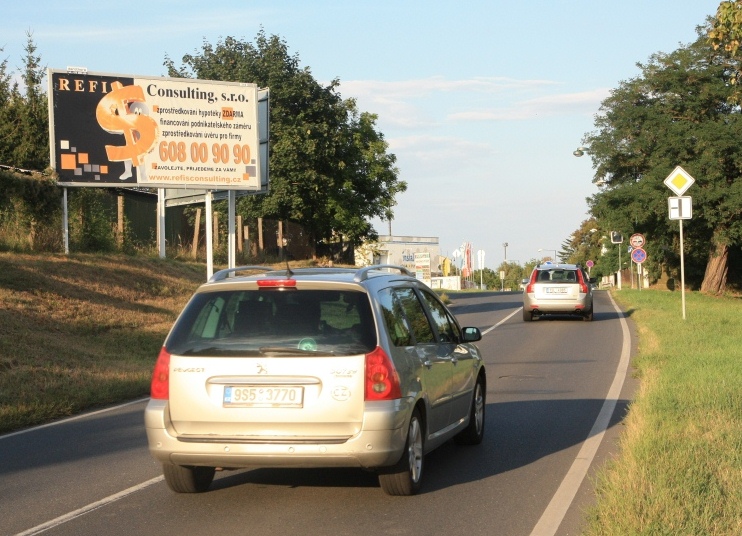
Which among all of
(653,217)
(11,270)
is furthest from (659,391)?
(653,217)

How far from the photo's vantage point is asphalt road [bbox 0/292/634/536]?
23.1 ft

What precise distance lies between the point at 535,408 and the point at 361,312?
18.4 ft

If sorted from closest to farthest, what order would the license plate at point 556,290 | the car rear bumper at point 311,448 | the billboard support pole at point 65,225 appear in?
the car rear bumper at point 311,448 → the billboard support pole at point 65,225 → the license plate at point 556,290

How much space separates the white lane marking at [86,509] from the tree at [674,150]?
38867 mm

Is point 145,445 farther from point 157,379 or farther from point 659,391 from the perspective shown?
point 659,391

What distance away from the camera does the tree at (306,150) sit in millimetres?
49062

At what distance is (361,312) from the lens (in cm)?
759

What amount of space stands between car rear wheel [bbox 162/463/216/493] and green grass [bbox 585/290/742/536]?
9.42 ft

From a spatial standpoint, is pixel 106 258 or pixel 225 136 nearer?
pixel 106 258

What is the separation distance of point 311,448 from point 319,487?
112 cm

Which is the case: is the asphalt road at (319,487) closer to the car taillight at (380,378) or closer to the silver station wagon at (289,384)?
the silver station wagon at (289,384)

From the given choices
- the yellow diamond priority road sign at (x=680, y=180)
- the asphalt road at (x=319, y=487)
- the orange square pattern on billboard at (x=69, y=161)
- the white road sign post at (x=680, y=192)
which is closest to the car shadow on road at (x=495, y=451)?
the asphalt road at (x=319, y=487)

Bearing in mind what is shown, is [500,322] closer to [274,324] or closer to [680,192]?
[680,192]

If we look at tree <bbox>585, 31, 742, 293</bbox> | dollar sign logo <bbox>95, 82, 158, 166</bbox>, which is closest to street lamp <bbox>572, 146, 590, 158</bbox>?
tree <bbox>585, 31, 742, 293</bbox>
